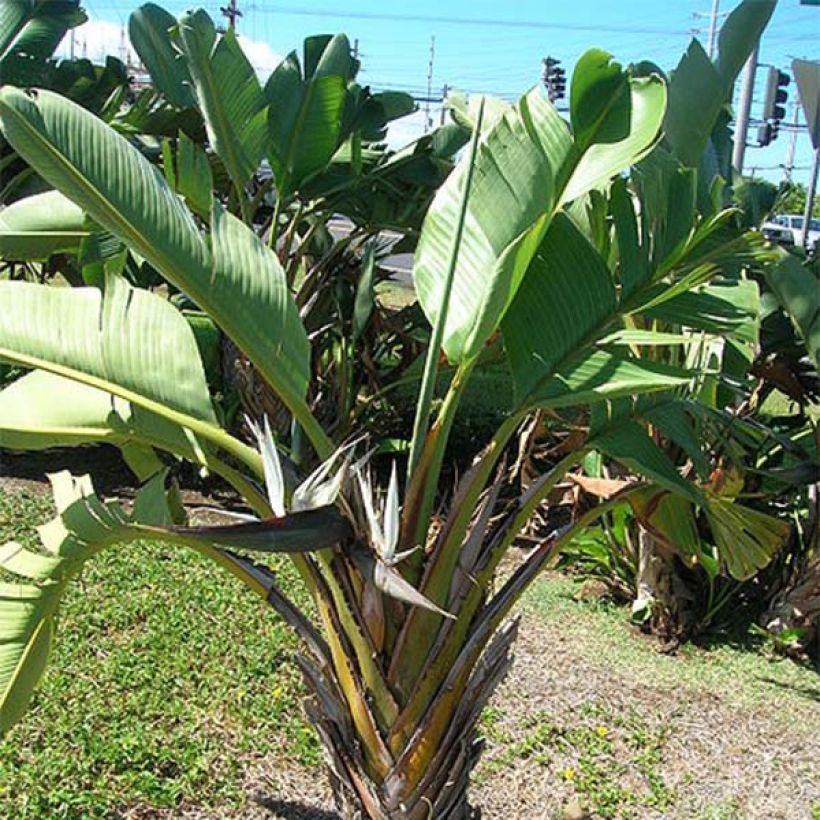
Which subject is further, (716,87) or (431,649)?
(716,87)

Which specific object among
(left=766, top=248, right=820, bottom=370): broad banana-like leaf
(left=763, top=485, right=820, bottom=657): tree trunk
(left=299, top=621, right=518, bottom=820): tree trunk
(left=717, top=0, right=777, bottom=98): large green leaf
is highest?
(left=717, top=0, right=777, bottom=98): large green leaf

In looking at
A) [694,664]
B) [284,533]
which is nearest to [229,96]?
[284,533]

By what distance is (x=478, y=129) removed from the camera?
74.8 inches

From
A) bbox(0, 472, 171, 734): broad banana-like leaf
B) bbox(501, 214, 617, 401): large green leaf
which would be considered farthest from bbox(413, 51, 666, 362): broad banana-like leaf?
bbox(0, 472, 171, 734): broad banana-like leaf

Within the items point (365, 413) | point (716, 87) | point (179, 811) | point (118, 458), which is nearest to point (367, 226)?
point (365, 413)

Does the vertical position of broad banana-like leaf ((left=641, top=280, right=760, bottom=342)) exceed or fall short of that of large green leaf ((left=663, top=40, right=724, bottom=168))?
it falls short

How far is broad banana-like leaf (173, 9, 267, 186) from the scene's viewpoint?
4039 mm

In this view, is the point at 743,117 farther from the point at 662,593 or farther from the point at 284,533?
the point at 284,533

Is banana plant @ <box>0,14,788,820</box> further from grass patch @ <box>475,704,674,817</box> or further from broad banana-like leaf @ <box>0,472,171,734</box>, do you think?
grass patch @ <box>475,704,674,817</box>

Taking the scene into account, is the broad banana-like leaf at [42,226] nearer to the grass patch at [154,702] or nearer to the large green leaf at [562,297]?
the grass patch at [154,702]

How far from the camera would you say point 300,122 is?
15.3 feet

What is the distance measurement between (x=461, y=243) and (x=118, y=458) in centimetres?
528

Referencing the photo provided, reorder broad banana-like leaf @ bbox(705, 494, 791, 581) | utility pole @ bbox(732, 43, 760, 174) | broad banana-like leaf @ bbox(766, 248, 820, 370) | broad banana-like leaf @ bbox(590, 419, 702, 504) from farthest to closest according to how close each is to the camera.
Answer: utility pole @ bbox(732, 43, 760, 174) < broad banana-like leaf @ bbox(766, 248, 820, 370) < broad banana-like leaf @ bbox(705, 494, 791, 581) < broad banana-like leaf @ bbox(590, 419, 702, 504)

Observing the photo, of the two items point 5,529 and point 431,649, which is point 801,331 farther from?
point 5,529
